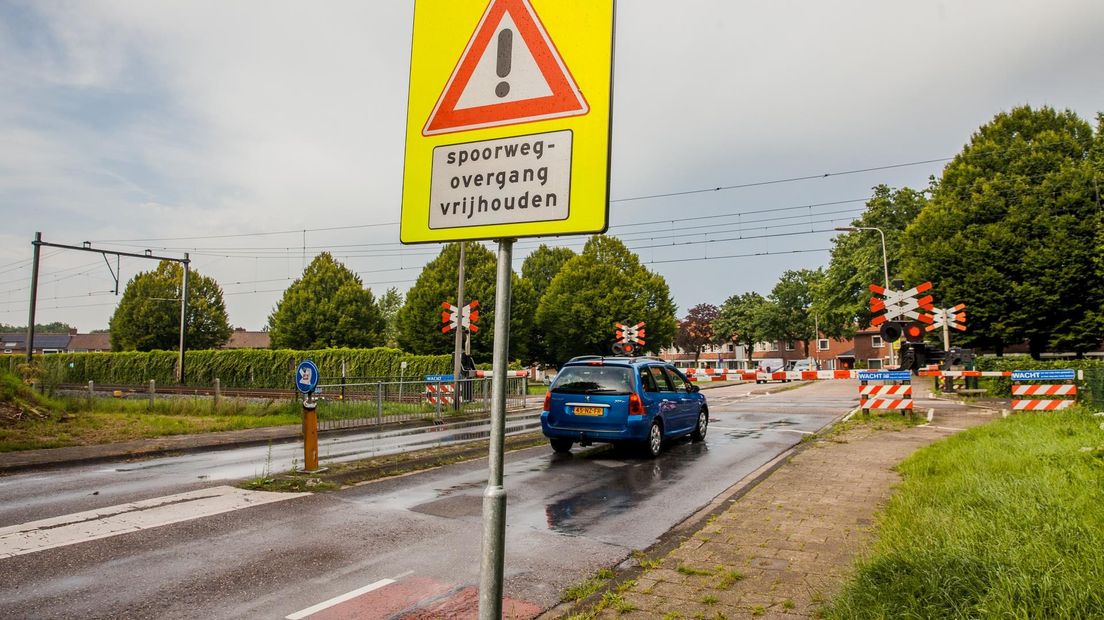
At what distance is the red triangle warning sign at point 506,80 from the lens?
7.38 feet

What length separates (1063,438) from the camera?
9.16 meters

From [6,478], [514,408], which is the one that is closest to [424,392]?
[514,408]

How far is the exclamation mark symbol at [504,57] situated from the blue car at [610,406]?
875 cm

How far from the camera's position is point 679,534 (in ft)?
19.5

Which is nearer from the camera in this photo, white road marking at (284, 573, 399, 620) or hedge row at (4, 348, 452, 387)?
white road marking at (284, 573, 399, 620)

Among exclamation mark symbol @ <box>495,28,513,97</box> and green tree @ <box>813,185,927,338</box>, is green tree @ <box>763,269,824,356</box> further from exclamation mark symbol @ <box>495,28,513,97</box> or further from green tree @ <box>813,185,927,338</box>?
exclamation mark symbol @ <box>495,28,513,97</box>

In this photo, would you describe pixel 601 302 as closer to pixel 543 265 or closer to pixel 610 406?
pixel 543 265

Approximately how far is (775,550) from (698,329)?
99487 millimetres

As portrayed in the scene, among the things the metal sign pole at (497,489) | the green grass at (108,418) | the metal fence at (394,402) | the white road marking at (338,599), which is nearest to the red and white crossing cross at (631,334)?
the metal fence at (394,402)

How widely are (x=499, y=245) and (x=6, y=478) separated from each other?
10.2m

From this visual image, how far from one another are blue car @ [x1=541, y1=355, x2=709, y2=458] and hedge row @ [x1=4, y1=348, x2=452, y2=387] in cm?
2210

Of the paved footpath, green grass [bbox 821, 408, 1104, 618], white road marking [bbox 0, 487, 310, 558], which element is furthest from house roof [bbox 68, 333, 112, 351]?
green grass [bbox 821, 408, 1104, 618]

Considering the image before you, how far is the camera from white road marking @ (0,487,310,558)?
18.7 ft

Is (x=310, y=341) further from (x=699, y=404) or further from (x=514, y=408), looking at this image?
(x=699, y=404)
